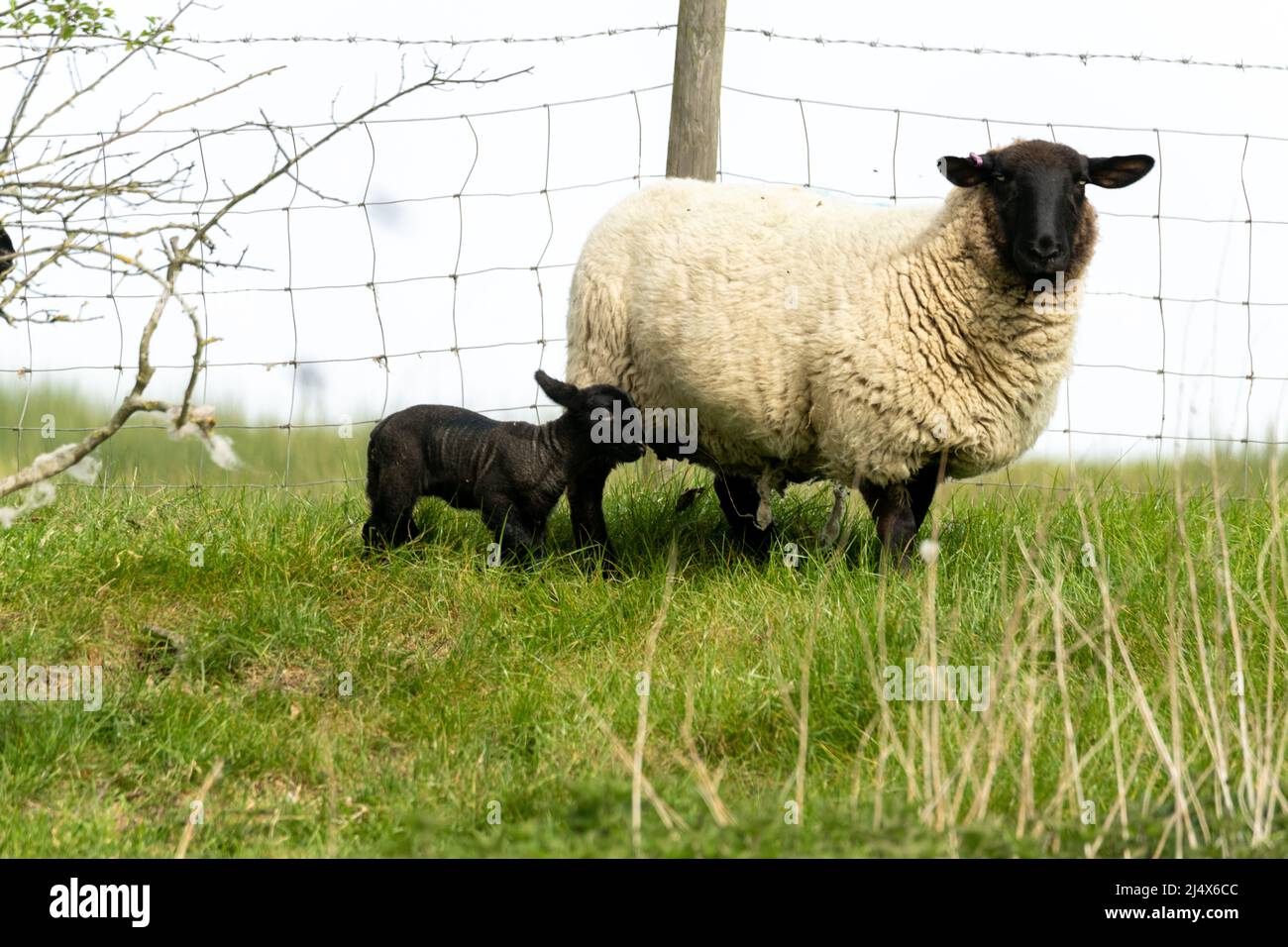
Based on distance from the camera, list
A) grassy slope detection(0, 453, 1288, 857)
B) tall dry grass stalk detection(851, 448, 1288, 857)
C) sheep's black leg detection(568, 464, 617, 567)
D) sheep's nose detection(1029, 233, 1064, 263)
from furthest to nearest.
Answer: sheep's black leg detection(568, 464, 617, 567), sheep's nose detection(1029, 233, 1064, 263), grassy slope detection(0, 453, 1288, 857), tall dry grass stalk detection(851, 448, 1288, 857)

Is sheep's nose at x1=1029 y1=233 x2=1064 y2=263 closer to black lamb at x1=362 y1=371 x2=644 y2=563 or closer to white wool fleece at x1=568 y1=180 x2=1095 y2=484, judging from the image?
white wool fleece at x1=568 y1=180 x2=1095 y2=484

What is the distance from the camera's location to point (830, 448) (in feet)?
19.1

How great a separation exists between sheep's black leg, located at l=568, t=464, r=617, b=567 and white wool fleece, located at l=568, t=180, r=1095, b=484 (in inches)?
21.9

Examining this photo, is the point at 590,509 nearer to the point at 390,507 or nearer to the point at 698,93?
the point at 390,507

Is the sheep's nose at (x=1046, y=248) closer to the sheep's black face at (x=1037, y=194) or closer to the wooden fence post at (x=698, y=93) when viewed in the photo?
the sheep's black face at (x=1037, y=194)

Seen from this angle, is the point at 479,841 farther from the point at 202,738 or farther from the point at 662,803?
the point at 202,738

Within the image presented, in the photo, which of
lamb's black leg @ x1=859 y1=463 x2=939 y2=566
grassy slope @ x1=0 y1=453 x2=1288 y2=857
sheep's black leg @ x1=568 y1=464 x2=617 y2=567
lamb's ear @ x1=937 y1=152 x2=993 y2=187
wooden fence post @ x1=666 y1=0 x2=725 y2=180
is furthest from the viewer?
wooden fence post @ x1=666 y1=0 x2=725 y2=180

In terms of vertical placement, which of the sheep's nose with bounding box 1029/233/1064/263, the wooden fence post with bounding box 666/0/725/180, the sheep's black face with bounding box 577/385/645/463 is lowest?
the sheep's black face with bounding box 577/385/645/463

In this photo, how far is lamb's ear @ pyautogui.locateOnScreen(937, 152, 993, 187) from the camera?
5.61 metres

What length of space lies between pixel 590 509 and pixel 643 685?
1.56 m

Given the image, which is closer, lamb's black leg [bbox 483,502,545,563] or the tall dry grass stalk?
the tall dry grass stalk

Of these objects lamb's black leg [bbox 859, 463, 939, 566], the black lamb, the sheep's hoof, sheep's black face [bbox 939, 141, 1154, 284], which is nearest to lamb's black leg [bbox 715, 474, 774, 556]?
the sheep's hoof

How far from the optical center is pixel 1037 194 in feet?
17.8

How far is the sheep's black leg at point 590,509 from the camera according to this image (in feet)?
19.5
